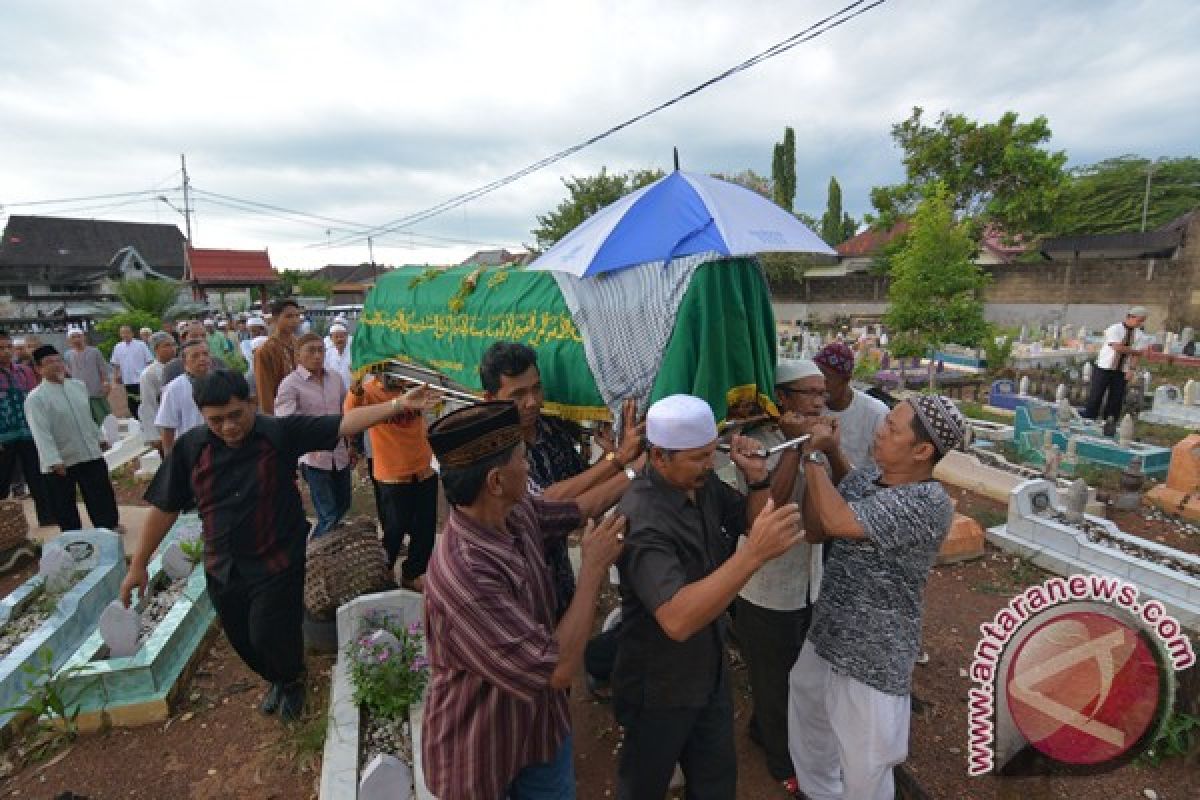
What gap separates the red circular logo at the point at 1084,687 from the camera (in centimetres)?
209

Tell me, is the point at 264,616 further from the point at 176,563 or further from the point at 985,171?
the point at 985,171

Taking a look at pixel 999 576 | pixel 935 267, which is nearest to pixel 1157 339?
pixel 935 267

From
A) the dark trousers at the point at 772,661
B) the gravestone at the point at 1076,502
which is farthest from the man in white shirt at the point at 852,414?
the gravestone at the point at 1076,502

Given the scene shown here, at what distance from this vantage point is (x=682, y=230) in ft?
8.21

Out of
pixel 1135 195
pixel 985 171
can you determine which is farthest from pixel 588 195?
pixel 1135 195

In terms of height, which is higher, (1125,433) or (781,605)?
(781,605)

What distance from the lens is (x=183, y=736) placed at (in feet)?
10.8

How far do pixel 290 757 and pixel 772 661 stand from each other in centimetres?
242

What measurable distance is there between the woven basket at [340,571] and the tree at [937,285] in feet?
32.6

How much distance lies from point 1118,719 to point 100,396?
38.2ft

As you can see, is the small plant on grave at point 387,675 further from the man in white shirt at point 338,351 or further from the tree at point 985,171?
the tree at point 985,171

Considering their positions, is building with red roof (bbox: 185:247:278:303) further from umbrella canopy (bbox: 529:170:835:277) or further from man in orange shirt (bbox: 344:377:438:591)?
umbrella canopy (bbox: 529:170:835:277)

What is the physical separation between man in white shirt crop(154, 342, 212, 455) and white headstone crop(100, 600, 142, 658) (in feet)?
5.56

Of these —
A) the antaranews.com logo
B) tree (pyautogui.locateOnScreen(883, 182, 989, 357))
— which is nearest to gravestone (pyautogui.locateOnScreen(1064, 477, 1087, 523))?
the antaranews.com logo
